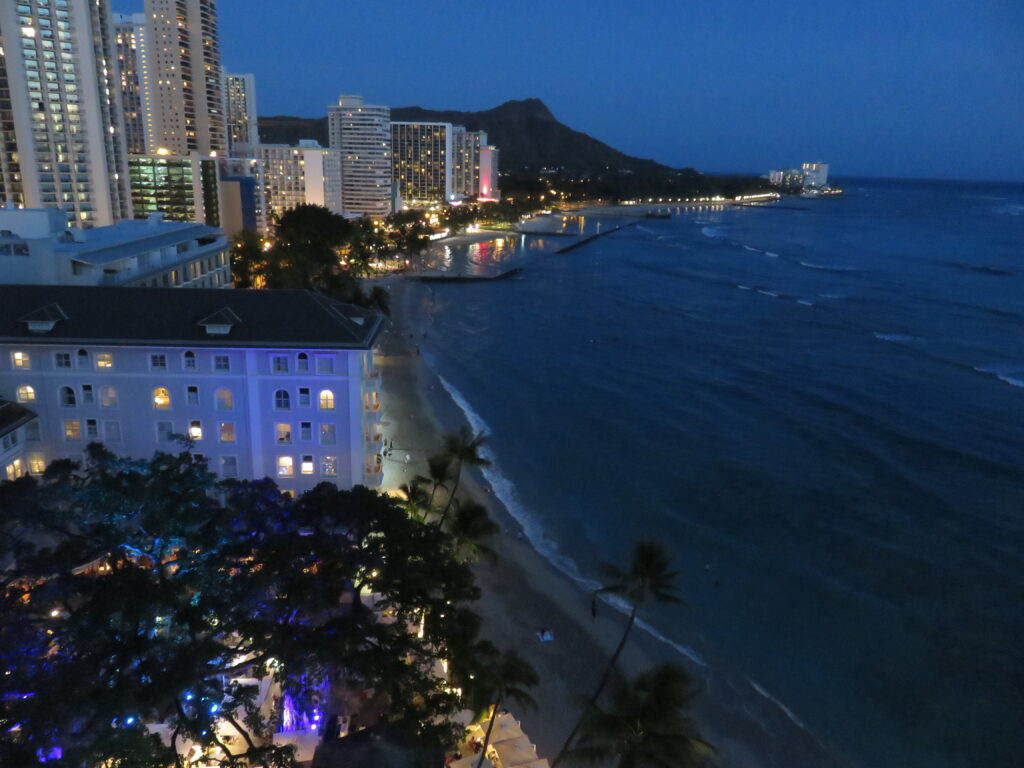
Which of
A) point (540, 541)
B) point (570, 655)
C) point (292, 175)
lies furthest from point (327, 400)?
point (292, 175)

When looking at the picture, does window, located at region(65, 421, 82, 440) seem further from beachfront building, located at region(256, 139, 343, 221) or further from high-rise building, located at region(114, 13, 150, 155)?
beachfront building, located at region(256, 139, 343, 221)

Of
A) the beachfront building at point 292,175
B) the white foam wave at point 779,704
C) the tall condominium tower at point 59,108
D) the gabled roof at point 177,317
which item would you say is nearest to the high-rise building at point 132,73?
the beachfront building at point 292,175

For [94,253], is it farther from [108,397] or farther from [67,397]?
[108,397]

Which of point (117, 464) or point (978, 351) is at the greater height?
point (117, 464)

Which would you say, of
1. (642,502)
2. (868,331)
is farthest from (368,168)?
(642,502)

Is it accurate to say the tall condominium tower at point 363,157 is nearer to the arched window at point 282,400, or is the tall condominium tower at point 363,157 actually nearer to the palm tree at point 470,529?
the arched window at point 282,400

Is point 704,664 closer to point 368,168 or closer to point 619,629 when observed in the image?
point 619,629
